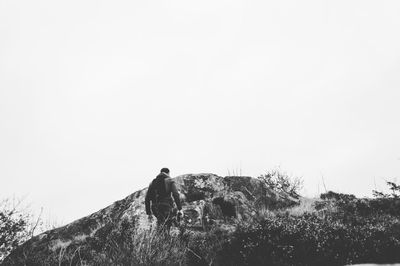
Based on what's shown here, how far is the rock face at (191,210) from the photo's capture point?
11.7 metres

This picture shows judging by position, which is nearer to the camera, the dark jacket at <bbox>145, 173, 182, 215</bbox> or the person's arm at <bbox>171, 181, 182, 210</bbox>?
the person's arm at <bbox>171, 181, 182, 210</bbox>

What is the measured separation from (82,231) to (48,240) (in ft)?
5.34

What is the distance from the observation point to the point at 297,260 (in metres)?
7.72

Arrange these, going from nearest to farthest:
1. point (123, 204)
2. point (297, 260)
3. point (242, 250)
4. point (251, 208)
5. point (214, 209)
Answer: point (297, 260)
point (242, 250)
point (214, 209)
point (251, 208)
point (123, 204)

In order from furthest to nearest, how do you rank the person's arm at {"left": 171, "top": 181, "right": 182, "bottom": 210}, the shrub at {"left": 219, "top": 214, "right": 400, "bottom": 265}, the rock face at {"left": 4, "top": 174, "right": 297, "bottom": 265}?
1. the rock face at {"left": 4, "top": 174, "right": 297, "bottom": 265}
2. the person's arm at {"left": 171, "top": 181, "right": 182, "bottom": 210}
3. the shrub at {"left": 219, "top": 214, "right": 400, "bottom": 265}

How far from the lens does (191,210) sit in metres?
11.7

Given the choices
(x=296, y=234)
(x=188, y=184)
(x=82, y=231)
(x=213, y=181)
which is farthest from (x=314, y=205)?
(x=82, y=231)

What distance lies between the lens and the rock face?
11742 mm

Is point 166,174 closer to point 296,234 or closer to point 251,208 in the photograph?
point 296,234

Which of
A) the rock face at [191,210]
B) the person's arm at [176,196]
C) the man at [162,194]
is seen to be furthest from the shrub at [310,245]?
the rock face at [191,210]

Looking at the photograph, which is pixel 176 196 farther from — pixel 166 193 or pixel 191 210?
pixel 191 210

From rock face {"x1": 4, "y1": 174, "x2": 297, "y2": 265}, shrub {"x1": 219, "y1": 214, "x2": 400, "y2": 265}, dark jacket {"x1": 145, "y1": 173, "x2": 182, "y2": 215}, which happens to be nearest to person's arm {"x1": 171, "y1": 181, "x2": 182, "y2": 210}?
dark jacket {"x1": 145, "y1": 173, "x2": 182, "y2": 215}

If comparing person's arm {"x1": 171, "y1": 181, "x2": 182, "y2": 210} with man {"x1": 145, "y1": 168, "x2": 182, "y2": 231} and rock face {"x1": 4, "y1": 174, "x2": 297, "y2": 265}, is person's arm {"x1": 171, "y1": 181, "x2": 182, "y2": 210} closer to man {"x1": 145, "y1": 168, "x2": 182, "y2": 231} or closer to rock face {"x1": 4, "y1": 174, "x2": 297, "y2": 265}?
man {"x1": 145, "y1": 168, "x2": 182, "y2": 231}

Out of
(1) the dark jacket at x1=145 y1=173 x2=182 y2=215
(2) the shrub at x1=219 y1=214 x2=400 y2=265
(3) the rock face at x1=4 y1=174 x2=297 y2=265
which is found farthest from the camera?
(3) the rock face at x1=4 y1=174 x2=297 y2=265
